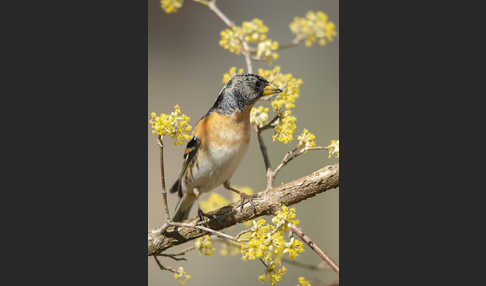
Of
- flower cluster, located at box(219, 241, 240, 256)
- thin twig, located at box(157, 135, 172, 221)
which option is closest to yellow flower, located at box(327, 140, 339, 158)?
flower cluster, located at box(219, 241, 240, 256)

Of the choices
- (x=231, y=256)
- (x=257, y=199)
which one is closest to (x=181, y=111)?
(x=257, y=199)

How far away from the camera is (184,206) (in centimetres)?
316

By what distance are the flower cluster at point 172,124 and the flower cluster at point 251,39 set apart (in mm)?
579

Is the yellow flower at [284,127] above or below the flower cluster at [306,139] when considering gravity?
above

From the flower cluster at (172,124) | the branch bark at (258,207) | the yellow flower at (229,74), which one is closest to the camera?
the flower cluster at (172,124)

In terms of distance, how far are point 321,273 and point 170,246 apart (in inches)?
32.9

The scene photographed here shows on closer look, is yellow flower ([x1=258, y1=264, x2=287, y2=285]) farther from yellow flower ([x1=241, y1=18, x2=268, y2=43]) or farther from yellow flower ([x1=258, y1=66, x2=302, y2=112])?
yellow flower ([x1=241, y1=18, x2=268, y2=43])

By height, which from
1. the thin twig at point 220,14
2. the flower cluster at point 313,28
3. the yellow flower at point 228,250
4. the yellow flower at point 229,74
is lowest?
the yellow flower at point 228,250

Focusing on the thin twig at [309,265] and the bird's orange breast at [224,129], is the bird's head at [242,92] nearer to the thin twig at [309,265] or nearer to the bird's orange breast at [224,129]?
the bird's orange breast at [224,129]

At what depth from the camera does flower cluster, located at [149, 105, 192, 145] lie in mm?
Result: 2711

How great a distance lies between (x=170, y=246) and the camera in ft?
9.68

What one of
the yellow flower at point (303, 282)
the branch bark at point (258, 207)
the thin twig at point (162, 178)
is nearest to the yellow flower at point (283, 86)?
the branch bark at point (258, 207)

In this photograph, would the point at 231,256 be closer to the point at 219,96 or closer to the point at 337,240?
the point at 337,240

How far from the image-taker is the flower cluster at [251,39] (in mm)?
3088
